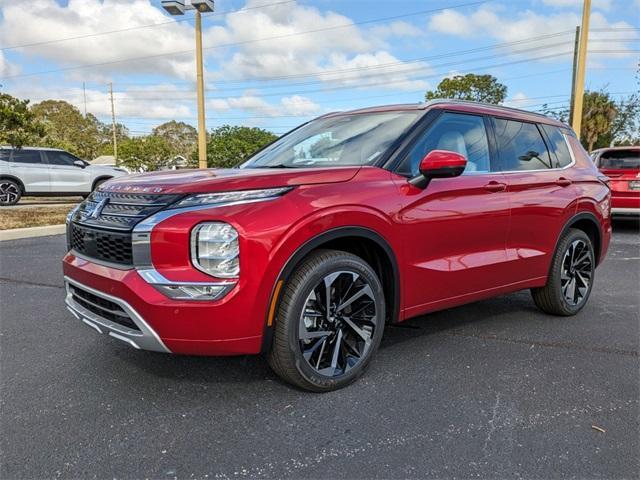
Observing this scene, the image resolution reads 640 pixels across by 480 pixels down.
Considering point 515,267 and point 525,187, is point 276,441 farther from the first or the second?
point 525,187

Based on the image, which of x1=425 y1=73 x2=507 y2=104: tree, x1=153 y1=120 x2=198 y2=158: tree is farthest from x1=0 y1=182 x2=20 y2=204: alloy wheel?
x1=153 y1=120 x2=198 y2=158: tree

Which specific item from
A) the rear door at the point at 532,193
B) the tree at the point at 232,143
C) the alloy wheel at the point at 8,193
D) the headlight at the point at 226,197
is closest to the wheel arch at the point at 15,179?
the alloy wheel at the point at 8,193

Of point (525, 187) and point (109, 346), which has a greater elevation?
point (525, 187)

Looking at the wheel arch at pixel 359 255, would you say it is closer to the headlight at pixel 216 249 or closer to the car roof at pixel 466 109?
the headlight at pixel 216 249

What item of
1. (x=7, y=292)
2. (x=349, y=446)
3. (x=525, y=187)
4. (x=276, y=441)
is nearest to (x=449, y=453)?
(x=349, y=446)

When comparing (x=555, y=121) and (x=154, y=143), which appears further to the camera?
(x=154, y=143)

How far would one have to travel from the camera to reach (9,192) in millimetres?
14141

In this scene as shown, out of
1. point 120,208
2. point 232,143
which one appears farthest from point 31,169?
point 232,143

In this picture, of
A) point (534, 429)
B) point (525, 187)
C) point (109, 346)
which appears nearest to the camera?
point (534, 429)

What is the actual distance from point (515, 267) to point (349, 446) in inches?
86.1

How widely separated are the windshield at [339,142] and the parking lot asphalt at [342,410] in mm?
1410

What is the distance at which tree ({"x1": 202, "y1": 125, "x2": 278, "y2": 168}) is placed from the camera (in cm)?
3905

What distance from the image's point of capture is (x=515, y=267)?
3939mm

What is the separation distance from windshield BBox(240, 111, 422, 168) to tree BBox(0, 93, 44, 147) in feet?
64.4
